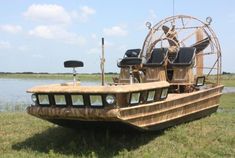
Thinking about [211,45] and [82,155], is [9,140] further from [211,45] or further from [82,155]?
[211,45]

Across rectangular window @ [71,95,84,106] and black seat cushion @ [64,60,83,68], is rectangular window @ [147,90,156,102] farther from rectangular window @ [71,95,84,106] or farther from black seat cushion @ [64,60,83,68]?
black seat cushion @ [64,60,83,68]

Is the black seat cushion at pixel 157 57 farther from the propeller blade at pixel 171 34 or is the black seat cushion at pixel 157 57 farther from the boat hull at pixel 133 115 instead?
the boat hull at pixel 133 115

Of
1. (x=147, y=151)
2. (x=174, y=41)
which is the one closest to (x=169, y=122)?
(x=147, y=151)

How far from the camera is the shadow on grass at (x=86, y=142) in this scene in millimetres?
8750

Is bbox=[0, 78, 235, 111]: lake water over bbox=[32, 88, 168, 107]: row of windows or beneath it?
beneath

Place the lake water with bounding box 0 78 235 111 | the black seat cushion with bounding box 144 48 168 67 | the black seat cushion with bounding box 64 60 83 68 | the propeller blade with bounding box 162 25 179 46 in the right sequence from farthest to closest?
the lake water with bounding box 0 78 235 111, the propeller blade with bounding box 162 25 179 46, the black seat cushion with bounding box 144 48 168 67, the black seat cushion with bounding box 64 60 83 68

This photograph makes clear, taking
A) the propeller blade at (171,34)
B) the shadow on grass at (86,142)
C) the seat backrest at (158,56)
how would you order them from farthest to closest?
the propeller blade at (171,34), the seat backrest at (158,56), the shadow on grass at (86,142)

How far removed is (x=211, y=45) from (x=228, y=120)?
2.73 m

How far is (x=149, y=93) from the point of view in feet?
28.4

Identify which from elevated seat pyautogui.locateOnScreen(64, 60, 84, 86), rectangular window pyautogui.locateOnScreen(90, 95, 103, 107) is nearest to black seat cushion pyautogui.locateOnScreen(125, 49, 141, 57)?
elevated seat pyautogui.locateOnScreen(64, 60, 84, 86)

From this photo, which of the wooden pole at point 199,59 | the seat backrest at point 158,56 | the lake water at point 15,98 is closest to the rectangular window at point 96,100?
the lake water at point 15,98

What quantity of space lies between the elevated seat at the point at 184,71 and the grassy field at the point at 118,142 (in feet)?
3.89

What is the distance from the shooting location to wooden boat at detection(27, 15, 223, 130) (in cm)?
791

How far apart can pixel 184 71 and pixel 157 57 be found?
849 millimetres
